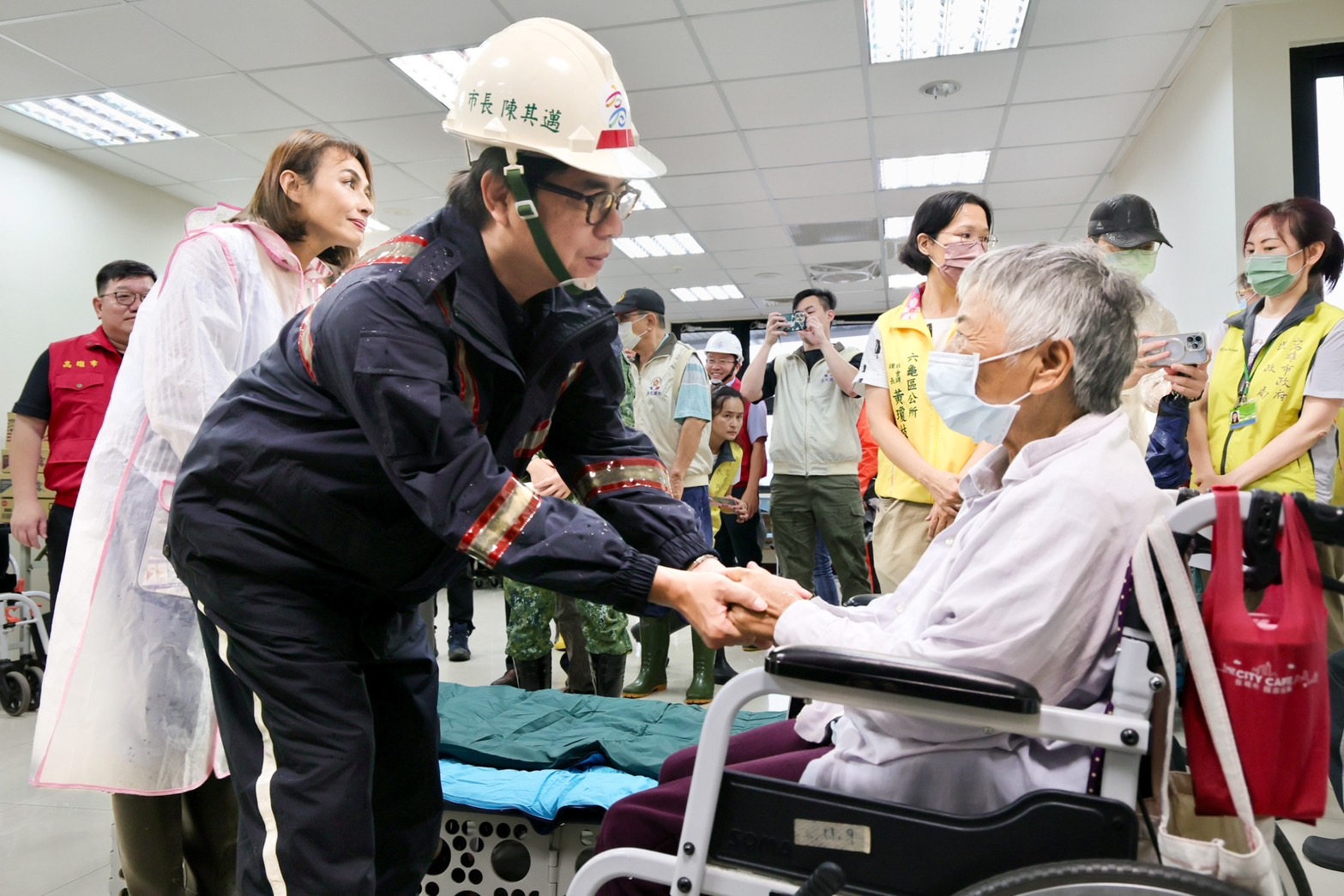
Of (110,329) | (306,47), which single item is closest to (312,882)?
(110,329)

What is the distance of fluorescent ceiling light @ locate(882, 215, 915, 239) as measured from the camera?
7.40m

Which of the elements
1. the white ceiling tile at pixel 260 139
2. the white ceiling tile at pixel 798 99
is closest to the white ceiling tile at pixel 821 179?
the white ceiling tile at pixel 798 99

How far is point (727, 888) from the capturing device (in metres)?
1.02

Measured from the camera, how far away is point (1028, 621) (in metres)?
0.97

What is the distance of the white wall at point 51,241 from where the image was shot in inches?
223

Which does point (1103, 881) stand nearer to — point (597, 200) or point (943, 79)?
point (597, 200)

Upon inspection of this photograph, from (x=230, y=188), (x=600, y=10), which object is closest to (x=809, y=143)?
(x=600, y=10)

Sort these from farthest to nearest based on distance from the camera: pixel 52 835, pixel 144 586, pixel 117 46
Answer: pixel 117 46, pixel 52 835, pixel 144 586

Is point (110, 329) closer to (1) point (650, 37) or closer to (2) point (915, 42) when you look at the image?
(1) point (650, 37)

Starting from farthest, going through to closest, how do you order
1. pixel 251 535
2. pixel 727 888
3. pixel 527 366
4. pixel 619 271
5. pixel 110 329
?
pixel 619 271, pixel 110 329, pixel 527 366, pixel 251 535, pixel 727 888

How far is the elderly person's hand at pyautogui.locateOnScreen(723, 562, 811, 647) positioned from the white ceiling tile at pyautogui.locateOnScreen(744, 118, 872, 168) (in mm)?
4674

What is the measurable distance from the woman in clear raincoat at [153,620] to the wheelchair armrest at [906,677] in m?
1.12

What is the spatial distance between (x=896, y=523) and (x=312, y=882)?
165 cm

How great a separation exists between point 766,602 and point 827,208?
6.34m
